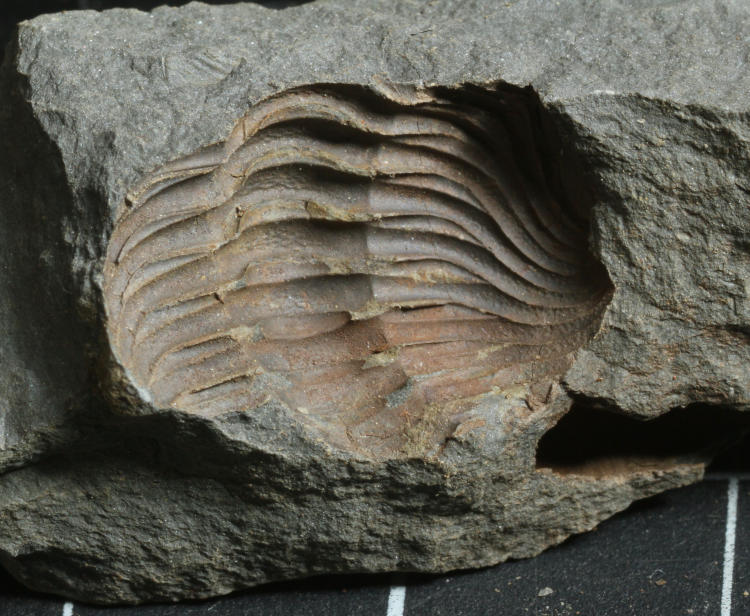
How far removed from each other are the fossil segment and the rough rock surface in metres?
0.03

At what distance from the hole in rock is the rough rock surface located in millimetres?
96

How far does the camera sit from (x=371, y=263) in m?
1.88

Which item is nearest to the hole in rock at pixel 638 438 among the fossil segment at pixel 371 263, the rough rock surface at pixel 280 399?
the rough rock surface at pixel 280 399

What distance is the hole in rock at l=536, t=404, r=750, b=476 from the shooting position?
6.68ft

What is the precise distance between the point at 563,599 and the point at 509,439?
30cm

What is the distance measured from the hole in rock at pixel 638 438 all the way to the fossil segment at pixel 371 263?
215 mm

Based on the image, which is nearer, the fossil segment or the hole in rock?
the fossil segment

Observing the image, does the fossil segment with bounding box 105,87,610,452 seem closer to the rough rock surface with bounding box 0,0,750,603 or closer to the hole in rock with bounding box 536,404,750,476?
the rough rock surface with bounding box 0,0,750,603

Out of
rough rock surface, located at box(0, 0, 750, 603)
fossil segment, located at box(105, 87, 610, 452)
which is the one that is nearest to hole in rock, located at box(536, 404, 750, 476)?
rough rock surface, located at box(0, 0, 750, 603)

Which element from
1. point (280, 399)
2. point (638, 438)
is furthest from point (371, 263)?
point (638, 438)

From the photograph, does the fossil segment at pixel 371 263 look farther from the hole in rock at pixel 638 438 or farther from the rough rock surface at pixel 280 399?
the hole in rock at pixel 638 438

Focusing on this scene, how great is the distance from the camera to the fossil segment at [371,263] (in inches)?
70.5

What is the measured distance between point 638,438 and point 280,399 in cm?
60

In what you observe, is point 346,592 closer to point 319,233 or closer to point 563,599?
point 563,599
